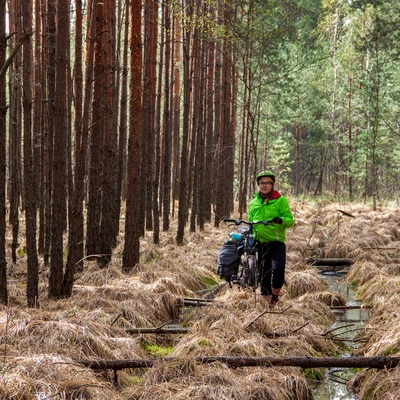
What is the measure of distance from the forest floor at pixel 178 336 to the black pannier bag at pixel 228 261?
360mm

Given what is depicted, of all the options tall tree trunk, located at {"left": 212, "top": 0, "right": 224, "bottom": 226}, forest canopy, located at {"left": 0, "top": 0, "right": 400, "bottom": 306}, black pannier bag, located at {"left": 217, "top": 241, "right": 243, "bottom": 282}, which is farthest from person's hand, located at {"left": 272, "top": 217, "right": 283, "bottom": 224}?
tall tree trunk, located at {"left": 212, "top": 0, "right": 224, "bottom": 226}

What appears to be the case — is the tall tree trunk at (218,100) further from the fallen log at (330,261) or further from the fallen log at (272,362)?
the fallen log at (272,362)

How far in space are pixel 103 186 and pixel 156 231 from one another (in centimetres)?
307

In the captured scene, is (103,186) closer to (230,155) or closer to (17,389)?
(17,389)

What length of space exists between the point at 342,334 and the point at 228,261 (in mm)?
1836

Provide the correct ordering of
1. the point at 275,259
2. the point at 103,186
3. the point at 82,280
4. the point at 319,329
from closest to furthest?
the point at 319,329 → the point at 275,259 → the point at 82,280 → the point at 103,186

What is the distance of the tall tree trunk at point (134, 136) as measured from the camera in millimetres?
10227

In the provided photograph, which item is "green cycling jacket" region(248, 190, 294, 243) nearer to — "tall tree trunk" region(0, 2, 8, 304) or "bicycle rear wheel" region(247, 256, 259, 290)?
"bicycle rear wheel" region(247, 256, 259, 290)

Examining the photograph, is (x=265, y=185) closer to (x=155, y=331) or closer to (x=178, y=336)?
(x=178, y=336)

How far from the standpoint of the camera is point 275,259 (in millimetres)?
7203

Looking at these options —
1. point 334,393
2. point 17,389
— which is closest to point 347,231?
point 334,393

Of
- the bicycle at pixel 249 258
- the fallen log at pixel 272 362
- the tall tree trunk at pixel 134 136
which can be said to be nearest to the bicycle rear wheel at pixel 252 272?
the bicycle at pixel 249 258

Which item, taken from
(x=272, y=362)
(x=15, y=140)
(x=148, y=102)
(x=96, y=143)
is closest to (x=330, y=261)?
(x=96, y=143)

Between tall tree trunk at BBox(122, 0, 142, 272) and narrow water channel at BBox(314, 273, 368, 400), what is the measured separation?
157 inches
